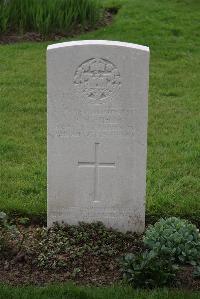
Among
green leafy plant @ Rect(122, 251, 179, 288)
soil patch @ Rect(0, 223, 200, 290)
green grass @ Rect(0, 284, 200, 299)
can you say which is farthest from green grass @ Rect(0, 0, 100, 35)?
green grass @ Rect(0, 284, 200, 299)

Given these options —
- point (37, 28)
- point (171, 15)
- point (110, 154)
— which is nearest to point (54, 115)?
point (110, 154)

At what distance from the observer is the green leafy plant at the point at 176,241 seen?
4926mm

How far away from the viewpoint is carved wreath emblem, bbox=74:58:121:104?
17.2 feet

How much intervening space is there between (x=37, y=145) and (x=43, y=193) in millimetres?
1217

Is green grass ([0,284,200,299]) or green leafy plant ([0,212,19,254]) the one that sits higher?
green leafy plant ([0,212,19,254])

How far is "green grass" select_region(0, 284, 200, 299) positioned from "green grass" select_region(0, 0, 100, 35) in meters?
7.28

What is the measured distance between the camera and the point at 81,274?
5012mm

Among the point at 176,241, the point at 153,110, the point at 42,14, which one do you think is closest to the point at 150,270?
the point at 176,241

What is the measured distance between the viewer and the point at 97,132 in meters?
5.36

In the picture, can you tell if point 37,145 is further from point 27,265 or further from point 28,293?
point 28,293

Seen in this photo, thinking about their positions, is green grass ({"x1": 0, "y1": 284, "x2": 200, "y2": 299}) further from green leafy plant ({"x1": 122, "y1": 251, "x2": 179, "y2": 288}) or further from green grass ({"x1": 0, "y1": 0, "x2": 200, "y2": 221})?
green grass ({"x1": 0, "y1": 0, "x2": 200, "y2": 221})

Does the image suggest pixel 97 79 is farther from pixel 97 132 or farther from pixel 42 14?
pixel 42 14

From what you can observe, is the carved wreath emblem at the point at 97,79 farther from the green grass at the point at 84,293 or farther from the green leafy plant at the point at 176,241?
the green grass at the point at 84,293

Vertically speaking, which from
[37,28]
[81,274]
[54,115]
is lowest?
[81,274]
